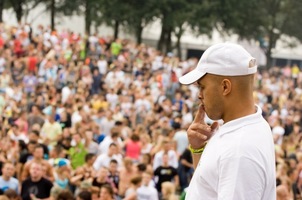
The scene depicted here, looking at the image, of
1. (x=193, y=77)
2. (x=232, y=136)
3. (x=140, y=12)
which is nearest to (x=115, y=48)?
(x=140, y=12)

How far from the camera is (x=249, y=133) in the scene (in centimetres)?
255

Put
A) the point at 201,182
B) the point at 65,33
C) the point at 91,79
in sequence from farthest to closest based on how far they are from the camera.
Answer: the point at 65,33 < the point at 91,79 < the point at 201,182

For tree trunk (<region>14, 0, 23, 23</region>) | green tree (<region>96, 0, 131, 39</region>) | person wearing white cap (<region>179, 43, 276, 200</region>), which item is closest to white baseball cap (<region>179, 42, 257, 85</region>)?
person wearing white cap (<region>179, 43, 276, 200</region>)

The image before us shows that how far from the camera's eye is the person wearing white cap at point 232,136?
2.45 metres

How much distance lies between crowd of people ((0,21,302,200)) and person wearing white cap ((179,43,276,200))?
18.4 ft

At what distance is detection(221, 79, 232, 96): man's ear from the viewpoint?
102 inches

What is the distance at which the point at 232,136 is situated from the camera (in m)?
2.56

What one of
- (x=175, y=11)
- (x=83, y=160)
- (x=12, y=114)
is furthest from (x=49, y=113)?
(x=175, y=11)

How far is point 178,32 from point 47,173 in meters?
→ 34.4

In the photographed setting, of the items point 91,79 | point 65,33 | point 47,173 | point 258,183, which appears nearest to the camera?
point 258,183

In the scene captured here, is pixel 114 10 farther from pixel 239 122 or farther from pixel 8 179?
pixel 239 122

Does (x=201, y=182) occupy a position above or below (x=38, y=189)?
above

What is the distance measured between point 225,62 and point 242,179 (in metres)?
0.44

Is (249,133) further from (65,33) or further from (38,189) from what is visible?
(65,33)
